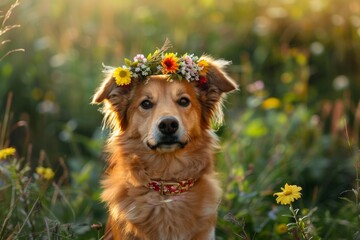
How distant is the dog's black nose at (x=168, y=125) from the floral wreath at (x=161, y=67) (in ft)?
1.00

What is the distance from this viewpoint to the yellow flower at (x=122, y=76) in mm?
4258

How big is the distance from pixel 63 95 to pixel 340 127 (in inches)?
121

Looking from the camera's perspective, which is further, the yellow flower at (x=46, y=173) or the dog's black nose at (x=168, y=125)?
the yellow flower at (x=46, y=173)

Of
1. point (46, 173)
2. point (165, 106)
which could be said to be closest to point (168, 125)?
point (165, 106)

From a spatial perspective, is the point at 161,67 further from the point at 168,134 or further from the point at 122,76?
the point at 168,134

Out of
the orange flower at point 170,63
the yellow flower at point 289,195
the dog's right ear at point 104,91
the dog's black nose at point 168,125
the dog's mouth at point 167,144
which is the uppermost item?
the orange flower at point 170,63

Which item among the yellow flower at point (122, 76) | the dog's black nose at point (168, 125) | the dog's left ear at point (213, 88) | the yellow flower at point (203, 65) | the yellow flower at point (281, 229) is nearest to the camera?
the dog's black nose at point (168, 125)

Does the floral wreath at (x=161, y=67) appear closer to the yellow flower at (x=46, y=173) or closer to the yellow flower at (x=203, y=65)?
the yellow flower at (x=203, y=65)

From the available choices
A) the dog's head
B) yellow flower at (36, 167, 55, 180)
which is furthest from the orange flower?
yellow flower at (36, 167, 55, 180)

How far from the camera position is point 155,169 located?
4363 mm

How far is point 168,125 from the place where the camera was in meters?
4.13

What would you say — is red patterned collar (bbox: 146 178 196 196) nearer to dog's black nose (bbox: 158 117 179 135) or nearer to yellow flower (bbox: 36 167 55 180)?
dog's black nose (bbox: 158 117 179 135)

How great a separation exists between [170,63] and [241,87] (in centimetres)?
352

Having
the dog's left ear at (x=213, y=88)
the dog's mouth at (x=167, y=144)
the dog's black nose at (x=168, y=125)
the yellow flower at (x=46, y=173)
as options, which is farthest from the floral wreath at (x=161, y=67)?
the yellow flower at (x=46, y=173)
